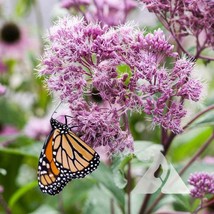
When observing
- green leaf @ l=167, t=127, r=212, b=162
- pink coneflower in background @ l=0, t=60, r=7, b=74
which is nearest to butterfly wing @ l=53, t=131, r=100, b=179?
green leaf @ l=167, t=127, r=212, b=162

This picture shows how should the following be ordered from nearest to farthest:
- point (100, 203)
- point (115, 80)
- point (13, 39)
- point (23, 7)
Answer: point (115, 80) → point (100, 203) → point (23, 7) → point (13, 39)

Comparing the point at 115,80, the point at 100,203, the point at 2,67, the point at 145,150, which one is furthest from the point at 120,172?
the point at 2,67

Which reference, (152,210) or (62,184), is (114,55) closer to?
(62,184)

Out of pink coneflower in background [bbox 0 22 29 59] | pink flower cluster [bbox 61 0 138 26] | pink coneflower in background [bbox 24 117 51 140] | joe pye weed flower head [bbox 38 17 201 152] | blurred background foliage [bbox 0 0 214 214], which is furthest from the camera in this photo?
pink coneflower in background [bbox 0 22 29 59]

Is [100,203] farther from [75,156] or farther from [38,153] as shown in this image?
[75,156]

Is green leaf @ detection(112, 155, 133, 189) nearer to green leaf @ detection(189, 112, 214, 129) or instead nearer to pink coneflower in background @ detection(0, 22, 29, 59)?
green leaf @ detection(189, 112, 214, 129)

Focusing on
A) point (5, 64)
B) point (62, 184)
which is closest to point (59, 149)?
point (62, 184)
